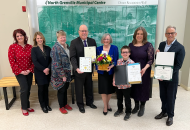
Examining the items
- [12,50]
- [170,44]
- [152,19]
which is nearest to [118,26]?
[152,19]

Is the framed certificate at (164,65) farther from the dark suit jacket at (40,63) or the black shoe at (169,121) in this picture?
the dark suit jacket at (40,63)

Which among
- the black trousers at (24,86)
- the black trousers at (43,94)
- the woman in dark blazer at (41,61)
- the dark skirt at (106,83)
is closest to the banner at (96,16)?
the woman in dark blazer at (41,61)

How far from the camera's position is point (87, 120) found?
2.62 m

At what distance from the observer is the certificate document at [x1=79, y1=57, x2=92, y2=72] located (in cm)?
247

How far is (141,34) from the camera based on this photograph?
2.35m

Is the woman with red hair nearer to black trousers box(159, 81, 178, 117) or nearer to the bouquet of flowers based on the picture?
the bouquet of flowers

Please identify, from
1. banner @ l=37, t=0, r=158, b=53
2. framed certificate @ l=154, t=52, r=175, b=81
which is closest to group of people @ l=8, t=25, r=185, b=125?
framed certificate @ l=154, t=52, r=175, b=81

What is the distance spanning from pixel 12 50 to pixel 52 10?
1364 millimetres

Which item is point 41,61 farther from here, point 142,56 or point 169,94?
point 169,94

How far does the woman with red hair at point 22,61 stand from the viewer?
2.59 m

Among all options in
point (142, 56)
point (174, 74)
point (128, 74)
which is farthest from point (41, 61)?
point (174, 74)

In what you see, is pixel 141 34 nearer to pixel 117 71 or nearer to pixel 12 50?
pixel 117 71

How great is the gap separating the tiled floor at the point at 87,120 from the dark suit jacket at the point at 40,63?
28.2 inches

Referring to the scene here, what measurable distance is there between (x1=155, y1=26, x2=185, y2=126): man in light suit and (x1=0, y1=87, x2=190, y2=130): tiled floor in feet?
0.74
